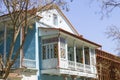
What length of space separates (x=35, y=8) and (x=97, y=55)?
25.2 metres

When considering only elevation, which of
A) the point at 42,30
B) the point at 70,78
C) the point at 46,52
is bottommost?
the point at 70,78

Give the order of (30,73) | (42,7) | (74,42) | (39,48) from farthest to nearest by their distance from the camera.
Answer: (74,42), (39,48), (30,73), (42,7)

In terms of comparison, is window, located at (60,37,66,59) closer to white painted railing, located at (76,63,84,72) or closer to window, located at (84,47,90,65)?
white painted railing, located at (76,63,84,72)

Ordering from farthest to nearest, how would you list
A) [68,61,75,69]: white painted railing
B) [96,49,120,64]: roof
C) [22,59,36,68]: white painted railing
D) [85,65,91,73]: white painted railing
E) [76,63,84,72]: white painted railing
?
[96,49,120,64]: roof < [85,65,91,73]: white painted railing < [76,63,84,72]: white painted railing < [68,61,75,69]: white painted railing < [22,59,36,68]: white painted railing

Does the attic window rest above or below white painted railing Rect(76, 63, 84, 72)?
above

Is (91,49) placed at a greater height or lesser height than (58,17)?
lesser

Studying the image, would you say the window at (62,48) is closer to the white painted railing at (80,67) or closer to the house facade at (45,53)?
the house facade at (45,53)

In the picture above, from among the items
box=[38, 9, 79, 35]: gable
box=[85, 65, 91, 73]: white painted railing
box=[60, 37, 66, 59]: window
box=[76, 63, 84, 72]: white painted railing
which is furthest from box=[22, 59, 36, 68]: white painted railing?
box=[85, 65, 91, 73]: white painted railing

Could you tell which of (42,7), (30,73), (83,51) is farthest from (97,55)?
(42,7)

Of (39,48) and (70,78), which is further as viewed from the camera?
(70,78)

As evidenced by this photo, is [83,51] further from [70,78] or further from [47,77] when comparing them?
[47,77]

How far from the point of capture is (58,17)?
43.3 meters

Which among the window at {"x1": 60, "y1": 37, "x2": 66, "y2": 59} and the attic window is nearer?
the window at {"x1": 60, "y1": 37, "x2": 66, "y2": 59}

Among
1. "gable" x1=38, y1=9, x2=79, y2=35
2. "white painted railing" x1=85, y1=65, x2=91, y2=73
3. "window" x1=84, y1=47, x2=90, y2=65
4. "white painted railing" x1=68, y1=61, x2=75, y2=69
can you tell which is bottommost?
"white painted railing" x1=85, y1=65, x2=91, y2=73
